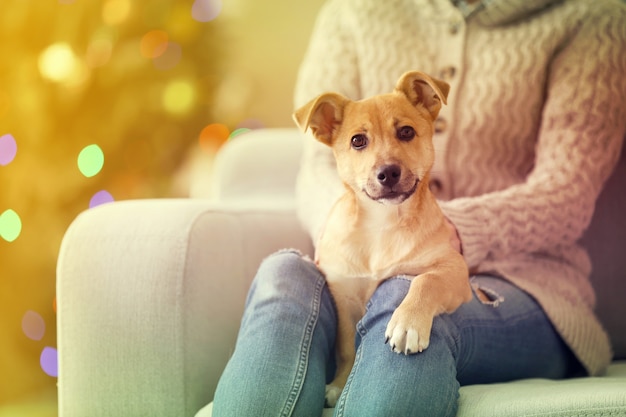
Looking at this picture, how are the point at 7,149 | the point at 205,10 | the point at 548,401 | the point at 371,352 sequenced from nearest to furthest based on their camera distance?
the point at 548,401 → the point at 371,352 → the point at 7,149 → the point at 205,10

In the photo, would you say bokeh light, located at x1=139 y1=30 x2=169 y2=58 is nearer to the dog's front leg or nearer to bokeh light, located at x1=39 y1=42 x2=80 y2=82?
bokeh light, located at x1=39 y1=42 x2=80 y2=82

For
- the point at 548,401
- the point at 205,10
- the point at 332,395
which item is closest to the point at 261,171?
the point at 332,395

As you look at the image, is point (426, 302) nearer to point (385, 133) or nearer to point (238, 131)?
point (385, 133)

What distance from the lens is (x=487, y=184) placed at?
4.85 feet

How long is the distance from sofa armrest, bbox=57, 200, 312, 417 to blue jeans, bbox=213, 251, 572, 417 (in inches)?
4.9

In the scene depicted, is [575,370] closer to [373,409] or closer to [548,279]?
[548,279]

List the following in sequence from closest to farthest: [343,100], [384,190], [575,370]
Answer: [384,190] → [343,100] → [575,370]

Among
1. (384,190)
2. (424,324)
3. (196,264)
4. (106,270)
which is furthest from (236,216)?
(424,324)

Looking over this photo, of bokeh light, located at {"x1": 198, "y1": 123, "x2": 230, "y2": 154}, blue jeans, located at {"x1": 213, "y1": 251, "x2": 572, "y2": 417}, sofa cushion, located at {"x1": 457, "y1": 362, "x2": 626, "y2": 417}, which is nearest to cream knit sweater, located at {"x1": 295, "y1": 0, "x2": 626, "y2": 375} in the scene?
blue jeans, located at {"x1": 213, "y1": 251, "x2": 572, "y2": 417}

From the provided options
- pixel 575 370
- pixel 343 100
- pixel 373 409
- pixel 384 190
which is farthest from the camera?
pixel 575 370

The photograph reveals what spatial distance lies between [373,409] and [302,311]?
229 mm

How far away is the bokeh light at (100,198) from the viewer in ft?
8.19

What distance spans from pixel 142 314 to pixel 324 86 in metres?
0.69

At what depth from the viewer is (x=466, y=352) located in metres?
1.12
